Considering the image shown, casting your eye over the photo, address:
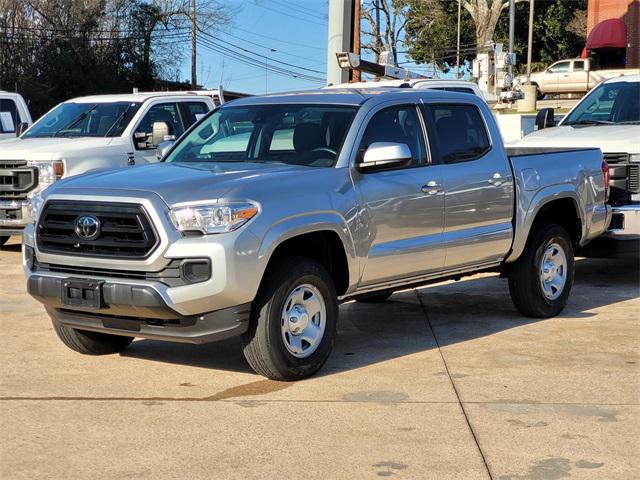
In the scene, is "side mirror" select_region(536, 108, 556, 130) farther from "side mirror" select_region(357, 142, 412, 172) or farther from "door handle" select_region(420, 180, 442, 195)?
"side mirror" select_region(357, 142, 412, 172)

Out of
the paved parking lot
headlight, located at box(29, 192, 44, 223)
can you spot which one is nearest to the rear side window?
the paved parking lot

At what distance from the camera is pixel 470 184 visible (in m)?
8.38

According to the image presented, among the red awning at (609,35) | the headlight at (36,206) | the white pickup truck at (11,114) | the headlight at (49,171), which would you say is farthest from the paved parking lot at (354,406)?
the red awning at (609,35)

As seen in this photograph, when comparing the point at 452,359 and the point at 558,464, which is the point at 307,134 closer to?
the point at 452,359

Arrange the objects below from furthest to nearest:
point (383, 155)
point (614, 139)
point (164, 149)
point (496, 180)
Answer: point (614, 139) → point (496, 180) → point (164, 149) → point (383, 155)

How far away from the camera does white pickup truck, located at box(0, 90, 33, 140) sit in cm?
1688

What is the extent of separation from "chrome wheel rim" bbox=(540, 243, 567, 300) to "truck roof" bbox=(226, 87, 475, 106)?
181 centimetres

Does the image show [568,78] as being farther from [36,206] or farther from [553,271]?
[36,206]

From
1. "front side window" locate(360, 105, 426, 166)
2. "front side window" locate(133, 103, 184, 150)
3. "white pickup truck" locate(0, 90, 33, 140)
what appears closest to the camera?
"front side window" locate(360, 105, 426, 166)

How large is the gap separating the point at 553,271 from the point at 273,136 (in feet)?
9.97

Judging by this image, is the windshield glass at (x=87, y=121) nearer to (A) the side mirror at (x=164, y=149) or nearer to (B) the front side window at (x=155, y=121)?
(B) the front side window at (x=155, y=121)

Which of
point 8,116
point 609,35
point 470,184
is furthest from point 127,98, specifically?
point 609,35

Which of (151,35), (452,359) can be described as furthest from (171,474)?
(151,35)

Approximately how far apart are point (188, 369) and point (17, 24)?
48.5 meters
